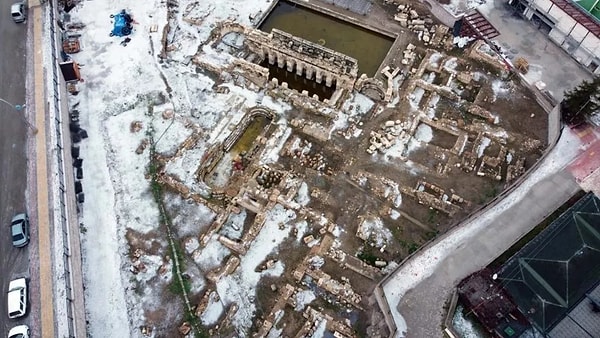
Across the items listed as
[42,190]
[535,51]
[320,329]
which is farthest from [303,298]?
[535,51]

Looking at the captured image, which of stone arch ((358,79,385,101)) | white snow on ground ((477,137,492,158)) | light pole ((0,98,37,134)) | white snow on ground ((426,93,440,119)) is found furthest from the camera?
stone arch ((358,79,385,101))

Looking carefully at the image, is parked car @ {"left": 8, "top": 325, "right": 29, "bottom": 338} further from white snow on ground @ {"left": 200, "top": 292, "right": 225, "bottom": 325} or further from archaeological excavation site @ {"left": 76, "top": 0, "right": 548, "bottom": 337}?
white snow on ground @ {"left": 200, "top": 292, "right": 225, "bottom": 325}

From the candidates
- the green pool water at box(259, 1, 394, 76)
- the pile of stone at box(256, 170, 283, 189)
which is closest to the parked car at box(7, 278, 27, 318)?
the pile of stone at box(256, 170, 283, 189)

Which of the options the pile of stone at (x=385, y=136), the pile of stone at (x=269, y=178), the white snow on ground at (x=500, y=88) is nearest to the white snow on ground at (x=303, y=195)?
Answer: the pile of stone at (x=269, y=178)

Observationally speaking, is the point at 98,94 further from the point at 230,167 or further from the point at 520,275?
the point at 520,275

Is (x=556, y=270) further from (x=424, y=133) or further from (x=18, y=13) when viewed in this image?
(x=18, y=13)

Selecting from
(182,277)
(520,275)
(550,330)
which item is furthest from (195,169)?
(550,330)
